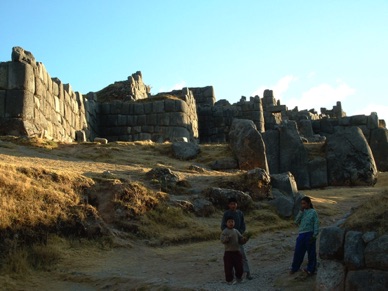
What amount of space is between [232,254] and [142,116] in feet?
66.2

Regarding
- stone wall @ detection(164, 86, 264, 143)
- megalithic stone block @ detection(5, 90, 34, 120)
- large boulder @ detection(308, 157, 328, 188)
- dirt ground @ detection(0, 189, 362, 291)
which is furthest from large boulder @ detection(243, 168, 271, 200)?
stone wall @ detection(164, 86, 264, 143)

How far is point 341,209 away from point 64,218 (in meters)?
8.84

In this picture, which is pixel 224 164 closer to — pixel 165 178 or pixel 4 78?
pixel 165 178

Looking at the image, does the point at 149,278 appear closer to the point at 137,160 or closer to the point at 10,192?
the point at 10,192

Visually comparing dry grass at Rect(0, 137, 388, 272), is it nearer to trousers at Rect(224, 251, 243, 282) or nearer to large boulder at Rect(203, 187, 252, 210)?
large boulder at Rect(203, 187, 252, 210)

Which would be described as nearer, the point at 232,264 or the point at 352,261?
the point at 352,261

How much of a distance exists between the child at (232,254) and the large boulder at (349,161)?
14173 mm

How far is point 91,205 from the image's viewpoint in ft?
38.2

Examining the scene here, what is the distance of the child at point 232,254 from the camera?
8336mm

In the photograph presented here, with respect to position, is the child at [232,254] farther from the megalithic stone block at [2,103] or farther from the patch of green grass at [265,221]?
the megalithic stone block at [2,103]

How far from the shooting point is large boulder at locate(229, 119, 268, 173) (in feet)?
61.6

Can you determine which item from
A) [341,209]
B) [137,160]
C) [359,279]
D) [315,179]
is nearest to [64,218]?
[359,279]

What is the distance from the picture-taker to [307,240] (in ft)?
27.1

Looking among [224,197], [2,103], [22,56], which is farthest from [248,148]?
[2,103]
